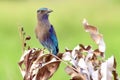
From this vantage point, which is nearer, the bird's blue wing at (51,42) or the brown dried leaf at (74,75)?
the brown dried leaf at (74,75)

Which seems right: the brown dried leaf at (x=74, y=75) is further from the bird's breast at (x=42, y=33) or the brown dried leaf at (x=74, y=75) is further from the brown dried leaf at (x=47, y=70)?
the bird's breast at (x=42, y=33)

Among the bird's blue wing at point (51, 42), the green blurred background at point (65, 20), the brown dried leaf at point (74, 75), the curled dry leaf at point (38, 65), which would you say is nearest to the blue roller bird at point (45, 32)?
the bird's blue wing at point (51, 42)

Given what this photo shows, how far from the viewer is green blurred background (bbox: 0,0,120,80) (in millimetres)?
11852

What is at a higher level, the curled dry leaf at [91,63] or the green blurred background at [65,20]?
the curled dry leaf at [91,63]

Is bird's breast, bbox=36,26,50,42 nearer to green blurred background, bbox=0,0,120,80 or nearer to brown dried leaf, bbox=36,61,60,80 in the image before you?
brown dried leaf, bbox=36,61,60,80

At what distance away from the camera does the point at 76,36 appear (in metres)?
13.2

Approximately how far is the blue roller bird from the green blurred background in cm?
682

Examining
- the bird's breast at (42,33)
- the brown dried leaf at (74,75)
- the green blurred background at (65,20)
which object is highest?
the bird's breast at (42,33)

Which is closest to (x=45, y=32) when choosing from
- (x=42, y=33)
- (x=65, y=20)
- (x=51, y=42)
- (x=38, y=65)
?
(x=42, y=33)

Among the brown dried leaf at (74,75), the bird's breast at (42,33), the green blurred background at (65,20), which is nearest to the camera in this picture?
the brown dried leaf at (74,75)

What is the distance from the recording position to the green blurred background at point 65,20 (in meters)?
11.9

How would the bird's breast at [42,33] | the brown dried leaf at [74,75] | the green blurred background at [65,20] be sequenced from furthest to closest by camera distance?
the green blurred background at [65,20] → the bird's breast at [42,33] → the brown dried leaf at [74,75]

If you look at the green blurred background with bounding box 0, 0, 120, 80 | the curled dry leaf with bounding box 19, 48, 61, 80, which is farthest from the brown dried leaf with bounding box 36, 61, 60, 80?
the green blurred background with bounding box 0, 0, 120, 80

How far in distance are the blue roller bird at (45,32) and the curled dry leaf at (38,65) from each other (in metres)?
0.13
